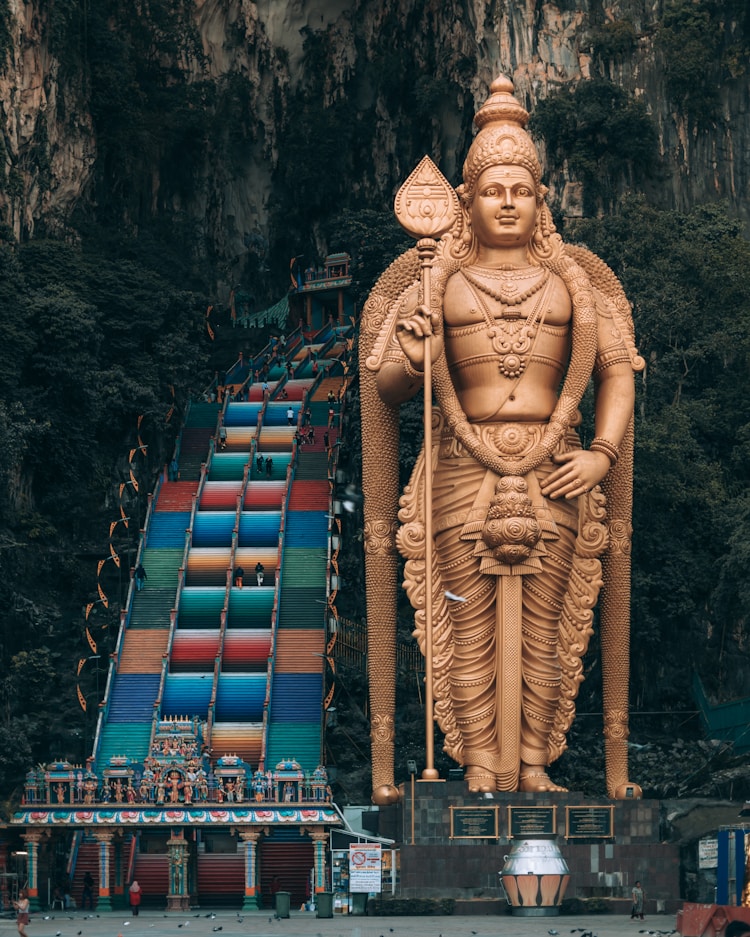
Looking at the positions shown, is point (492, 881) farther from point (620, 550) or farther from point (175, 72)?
point (175, 72)

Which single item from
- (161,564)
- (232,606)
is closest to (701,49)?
(161,564)

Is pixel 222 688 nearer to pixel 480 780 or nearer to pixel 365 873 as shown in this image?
pixel 480 780

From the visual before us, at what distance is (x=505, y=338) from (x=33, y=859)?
8.79 metres

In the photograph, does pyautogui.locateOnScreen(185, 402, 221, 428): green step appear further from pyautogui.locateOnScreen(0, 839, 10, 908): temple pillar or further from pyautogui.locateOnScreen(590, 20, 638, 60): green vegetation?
pyautogui.locateOnScreen(0, 839, 10, 908): temple pillar

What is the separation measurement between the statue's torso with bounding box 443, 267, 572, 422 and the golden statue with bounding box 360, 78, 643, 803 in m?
0.02

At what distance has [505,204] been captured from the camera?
28.6 meters

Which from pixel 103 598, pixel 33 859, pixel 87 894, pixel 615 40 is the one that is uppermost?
pixel 615 40

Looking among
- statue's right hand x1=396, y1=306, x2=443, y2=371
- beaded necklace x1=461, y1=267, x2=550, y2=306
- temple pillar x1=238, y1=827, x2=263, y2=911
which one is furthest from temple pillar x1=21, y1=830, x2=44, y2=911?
beaded necklace x1=461, y1=267, x2=550, y2=306

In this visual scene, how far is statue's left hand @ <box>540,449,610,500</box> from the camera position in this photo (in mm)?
28062

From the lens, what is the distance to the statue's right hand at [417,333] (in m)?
27.1

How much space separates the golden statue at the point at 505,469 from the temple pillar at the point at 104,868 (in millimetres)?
3710

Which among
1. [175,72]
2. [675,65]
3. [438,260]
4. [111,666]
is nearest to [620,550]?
[438,260]

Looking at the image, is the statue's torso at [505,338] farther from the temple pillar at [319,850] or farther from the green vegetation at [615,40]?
the green vegetation at [615,40]

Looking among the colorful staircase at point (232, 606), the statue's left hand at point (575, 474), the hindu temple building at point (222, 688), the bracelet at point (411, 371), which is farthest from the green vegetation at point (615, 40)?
the bracelet at point (411, 371)
